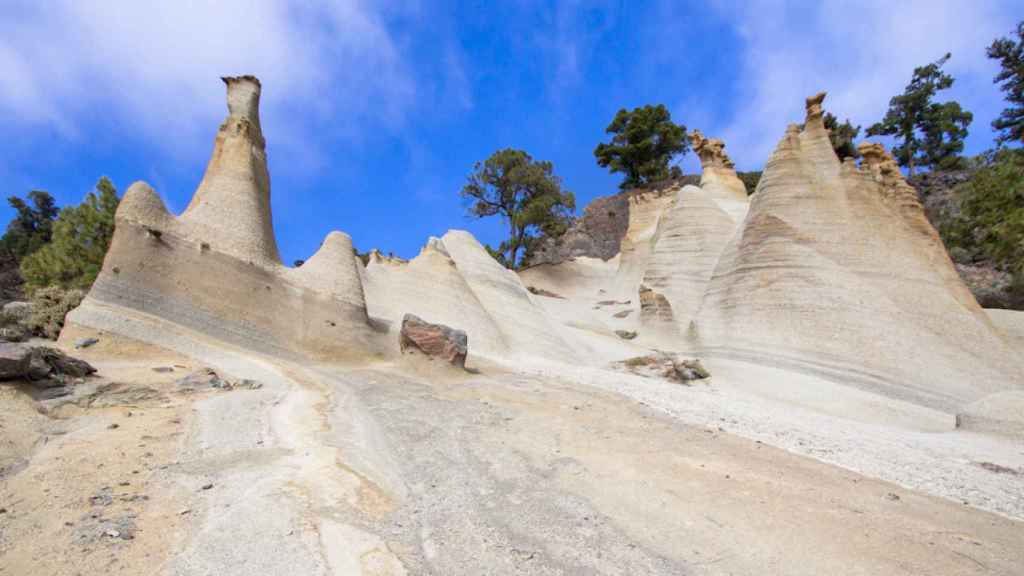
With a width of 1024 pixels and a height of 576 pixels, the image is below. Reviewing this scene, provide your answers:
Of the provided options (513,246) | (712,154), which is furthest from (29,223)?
(712,154)

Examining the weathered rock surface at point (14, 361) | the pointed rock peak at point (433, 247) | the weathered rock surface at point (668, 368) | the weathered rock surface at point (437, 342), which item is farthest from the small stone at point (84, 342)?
the weathered rock surface at point (668, 368)

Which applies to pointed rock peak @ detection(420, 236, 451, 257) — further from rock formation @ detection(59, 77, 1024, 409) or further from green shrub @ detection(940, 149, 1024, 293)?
green shrub @ detection(940, 149, 1024, 293)

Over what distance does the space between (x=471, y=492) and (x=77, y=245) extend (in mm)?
23337

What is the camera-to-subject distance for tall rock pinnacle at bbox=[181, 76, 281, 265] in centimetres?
1068

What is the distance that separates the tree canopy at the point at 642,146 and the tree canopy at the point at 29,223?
145 feet

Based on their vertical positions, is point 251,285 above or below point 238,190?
below

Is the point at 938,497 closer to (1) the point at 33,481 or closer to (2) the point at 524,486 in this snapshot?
(2) the point at 524,486

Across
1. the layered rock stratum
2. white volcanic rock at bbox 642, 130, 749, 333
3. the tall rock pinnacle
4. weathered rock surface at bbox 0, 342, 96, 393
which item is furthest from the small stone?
white volcanic rock at bbox 642, 130, 749, 333

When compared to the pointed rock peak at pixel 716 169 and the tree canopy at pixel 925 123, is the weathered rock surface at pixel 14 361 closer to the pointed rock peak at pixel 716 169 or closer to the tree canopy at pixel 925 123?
the pointed rock peak at pixel 716 169

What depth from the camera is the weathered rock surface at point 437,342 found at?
28.4ft

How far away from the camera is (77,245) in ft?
60.8

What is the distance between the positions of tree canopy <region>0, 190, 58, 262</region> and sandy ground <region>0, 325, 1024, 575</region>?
41166 mm

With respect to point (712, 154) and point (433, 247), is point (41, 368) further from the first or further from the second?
point (712, 154)

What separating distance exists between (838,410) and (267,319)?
11372 mm
